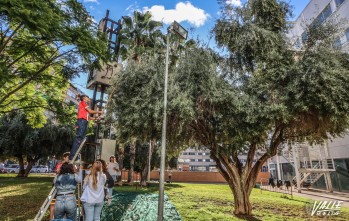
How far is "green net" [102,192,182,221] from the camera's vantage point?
7738 mm

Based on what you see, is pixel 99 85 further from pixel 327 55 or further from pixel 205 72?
pixel 327 55

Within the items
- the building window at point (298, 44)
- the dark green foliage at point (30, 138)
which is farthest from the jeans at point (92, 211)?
the dark green foliage at point (30, 138)

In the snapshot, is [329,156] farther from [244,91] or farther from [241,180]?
[244,91]

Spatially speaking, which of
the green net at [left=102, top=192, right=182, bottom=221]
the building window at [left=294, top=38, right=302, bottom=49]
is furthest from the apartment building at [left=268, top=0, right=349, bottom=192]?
the green net at [left=102, top=192, right=182, bottom=221]

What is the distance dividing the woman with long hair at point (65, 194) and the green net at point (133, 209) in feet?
9.37

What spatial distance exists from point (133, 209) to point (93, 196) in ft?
9.51

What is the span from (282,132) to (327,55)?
3.85m

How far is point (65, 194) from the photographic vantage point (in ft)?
16.8

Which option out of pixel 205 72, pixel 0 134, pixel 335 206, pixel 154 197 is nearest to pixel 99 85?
pixel 205 72

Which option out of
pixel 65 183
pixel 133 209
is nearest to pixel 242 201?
pixel 133 209

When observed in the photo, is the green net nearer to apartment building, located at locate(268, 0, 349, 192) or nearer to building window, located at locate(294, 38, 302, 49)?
building window, located at locate(294, 38, 302, 49)

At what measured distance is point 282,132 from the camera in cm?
1095

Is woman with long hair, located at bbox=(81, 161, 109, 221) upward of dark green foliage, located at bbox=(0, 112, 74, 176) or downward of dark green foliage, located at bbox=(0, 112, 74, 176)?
downward

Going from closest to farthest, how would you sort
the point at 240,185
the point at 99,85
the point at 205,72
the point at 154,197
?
1. the point at 154,197
2. the point at 205,72
3. the point at 240,185
4. the point at 99,85
